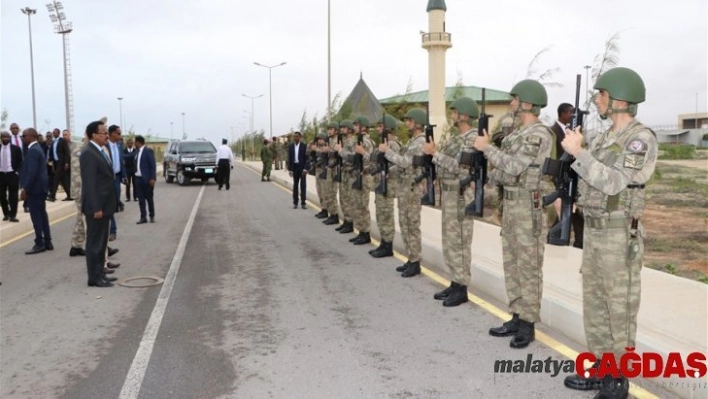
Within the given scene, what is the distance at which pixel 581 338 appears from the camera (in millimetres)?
4785

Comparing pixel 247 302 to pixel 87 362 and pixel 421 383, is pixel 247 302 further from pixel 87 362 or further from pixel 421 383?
pixel 421 383

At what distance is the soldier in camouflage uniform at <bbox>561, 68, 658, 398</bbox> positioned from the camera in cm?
353

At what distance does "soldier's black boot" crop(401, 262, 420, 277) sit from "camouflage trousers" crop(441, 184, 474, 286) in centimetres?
123

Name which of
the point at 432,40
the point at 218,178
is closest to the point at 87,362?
the point at 218,178

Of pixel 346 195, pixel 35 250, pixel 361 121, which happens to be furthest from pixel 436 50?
pixel 35 250

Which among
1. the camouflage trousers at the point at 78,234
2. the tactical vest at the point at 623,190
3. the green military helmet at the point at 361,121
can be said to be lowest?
the camouflage trousers at the point at 78,234

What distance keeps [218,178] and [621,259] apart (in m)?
19.7

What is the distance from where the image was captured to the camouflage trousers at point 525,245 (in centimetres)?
468

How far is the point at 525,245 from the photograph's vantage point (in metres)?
4.71

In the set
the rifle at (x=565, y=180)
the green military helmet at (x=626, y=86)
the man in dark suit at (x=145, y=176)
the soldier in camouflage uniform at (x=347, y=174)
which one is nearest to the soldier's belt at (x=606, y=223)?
the rifle at (x=565, y=180)

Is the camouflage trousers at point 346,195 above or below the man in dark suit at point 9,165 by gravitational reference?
below

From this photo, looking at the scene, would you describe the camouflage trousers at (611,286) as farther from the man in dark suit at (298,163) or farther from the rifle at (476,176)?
the man in dark suit at (298,163)

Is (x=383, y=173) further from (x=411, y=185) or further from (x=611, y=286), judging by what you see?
(x=611, y=286)

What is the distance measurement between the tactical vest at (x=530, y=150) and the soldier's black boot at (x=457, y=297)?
1624 millimetres
